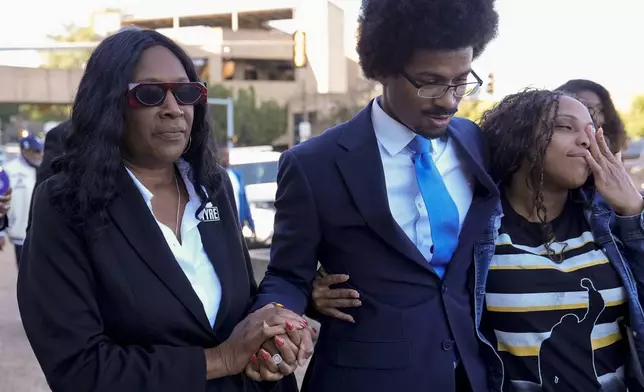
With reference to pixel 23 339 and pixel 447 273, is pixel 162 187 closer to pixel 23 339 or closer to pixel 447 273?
pixel 447 273

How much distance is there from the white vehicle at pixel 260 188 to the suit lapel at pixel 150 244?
8.31 m

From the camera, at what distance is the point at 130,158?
231 centimetres

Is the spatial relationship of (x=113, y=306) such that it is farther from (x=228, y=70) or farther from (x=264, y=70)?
(x=264, y=70)

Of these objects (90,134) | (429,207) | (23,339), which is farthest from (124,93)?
(23,339)

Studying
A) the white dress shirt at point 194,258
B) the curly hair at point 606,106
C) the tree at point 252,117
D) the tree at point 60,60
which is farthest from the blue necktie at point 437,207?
the tree at point 60,60

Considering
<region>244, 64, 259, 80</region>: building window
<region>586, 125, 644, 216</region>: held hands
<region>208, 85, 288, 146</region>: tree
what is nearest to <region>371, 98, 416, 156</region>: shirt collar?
<region>586, 125, 644, 216</region>: held hands

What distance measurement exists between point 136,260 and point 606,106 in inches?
134

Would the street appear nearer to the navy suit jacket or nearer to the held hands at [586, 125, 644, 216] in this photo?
the navy suit jacket

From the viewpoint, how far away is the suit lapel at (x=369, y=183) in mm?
2439

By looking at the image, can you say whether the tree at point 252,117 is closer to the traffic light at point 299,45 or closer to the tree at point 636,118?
the tree at point 636,118

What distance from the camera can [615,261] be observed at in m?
2.46

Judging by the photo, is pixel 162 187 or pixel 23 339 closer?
pixel 162 187

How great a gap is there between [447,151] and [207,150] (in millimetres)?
886

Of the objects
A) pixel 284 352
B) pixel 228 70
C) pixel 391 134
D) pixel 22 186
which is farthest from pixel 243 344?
pixel 228 70
